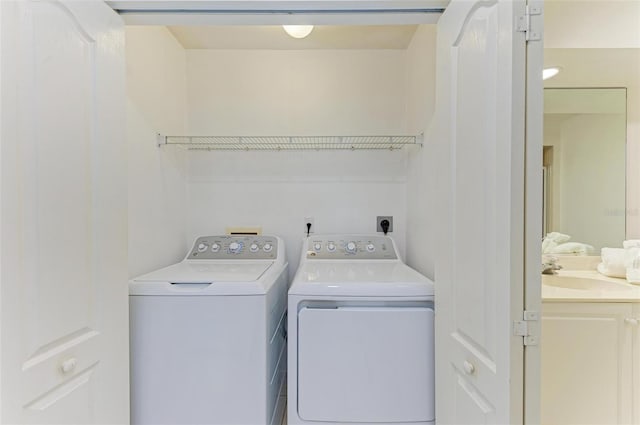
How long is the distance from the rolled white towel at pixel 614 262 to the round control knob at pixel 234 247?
205cm

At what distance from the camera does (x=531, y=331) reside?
0.79 metres

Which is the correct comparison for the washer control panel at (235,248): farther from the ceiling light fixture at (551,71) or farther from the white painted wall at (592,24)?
the white painted wall at (592,24)

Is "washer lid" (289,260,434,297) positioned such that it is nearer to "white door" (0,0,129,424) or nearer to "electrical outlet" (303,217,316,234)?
"electrical outlet" (303,217,316,234)

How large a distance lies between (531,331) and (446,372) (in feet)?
1.54

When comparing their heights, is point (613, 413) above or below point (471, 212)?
below

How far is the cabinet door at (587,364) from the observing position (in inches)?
49.4

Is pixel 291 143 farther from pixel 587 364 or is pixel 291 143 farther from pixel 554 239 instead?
pixel 587 364

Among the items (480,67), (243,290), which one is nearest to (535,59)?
(480,67)

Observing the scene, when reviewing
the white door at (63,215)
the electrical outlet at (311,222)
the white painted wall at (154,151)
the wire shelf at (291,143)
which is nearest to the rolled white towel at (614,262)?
the wire shelf at (291,143)

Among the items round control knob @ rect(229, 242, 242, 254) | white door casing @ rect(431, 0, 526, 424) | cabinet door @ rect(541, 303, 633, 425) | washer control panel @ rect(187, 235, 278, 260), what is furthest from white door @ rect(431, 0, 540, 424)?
round control knob @ rect(229, 242, 242, 254)

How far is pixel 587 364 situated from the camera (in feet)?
4.17

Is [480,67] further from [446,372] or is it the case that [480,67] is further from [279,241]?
[279,241]

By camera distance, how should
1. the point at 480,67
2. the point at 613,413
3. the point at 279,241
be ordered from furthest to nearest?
the point at 279,241 → the point at 613,413 → the point at 480,67

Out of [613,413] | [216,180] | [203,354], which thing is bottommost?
[613,413]
